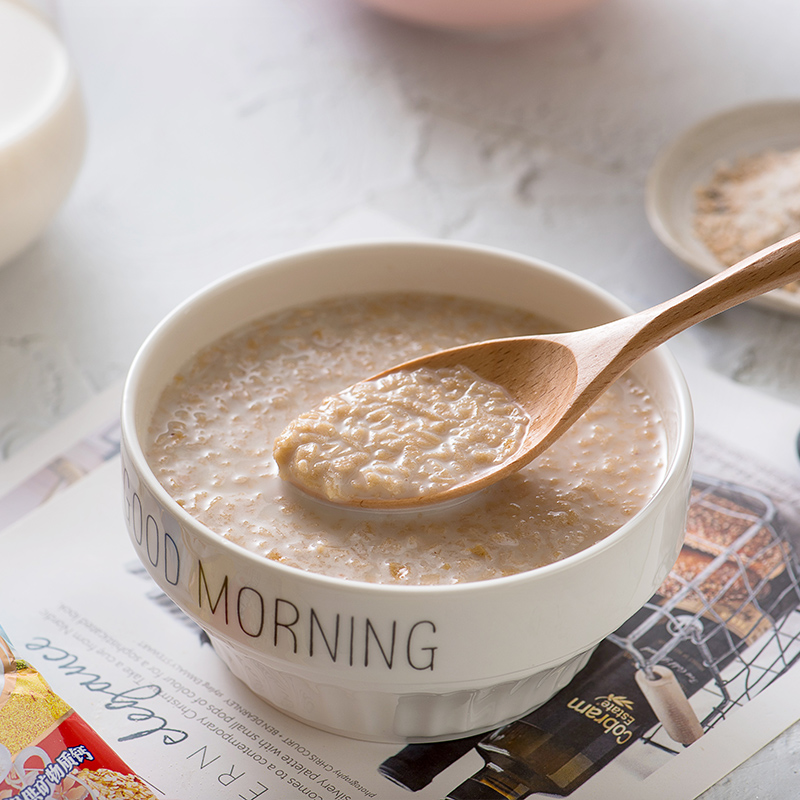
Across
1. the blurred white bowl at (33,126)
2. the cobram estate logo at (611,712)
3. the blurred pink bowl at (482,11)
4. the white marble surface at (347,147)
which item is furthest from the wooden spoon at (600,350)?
the blurred pink bowl at (482,11)

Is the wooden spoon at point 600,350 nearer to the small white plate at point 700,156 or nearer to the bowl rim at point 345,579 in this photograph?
the bowl rim at point 345,579

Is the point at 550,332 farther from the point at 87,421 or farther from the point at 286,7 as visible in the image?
the point at 286,7

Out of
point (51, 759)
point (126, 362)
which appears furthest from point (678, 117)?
point (51, 759)

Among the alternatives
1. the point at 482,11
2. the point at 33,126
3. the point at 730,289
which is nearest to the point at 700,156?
the point at 482,11

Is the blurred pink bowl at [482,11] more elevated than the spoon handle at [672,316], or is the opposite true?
the spoon handle at [672,316]

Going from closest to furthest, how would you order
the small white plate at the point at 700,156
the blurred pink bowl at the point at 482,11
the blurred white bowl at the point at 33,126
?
1. the blurred white bowl at the point at 33,126
2. the small white plate at the point at 700,156
3. the blurred pink bowl at the point at 482,11

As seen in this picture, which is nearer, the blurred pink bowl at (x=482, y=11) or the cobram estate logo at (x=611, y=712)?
the cobram estate logo at (x=611, y=712)

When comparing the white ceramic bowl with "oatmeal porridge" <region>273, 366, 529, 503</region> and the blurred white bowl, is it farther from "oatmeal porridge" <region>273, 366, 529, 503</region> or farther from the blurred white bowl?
the blurred white bowl
